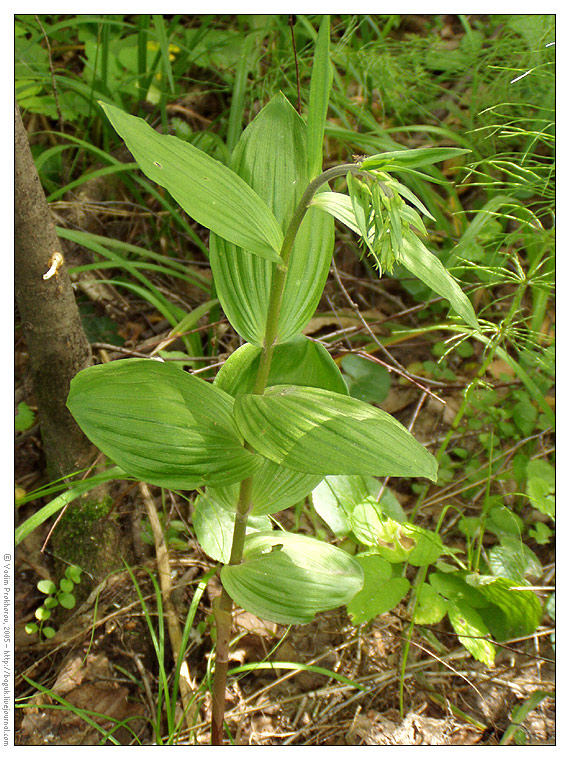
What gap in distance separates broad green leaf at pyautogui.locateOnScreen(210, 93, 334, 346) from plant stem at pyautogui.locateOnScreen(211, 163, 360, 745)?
56mm

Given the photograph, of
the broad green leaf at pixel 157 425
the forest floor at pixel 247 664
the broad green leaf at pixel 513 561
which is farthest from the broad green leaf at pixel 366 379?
the broad green leaf at pixel 157 425

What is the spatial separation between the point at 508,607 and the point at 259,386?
89 centimetres

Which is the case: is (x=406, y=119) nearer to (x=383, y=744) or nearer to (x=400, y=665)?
(x=400, y=665)

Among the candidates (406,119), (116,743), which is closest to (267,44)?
(406,119)

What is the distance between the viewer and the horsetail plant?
0.72 m

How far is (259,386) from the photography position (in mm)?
935

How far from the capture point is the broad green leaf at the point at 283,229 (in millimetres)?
963

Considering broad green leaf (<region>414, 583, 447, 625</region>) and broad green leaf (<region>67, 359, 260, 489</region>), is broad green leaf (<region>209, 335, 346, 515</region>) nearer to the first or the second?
broad green leaf (<region>67, 359, 260, 489</region>)

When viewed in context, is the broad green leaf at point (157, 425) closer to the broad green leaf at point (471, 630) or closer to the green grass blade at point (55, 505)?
the green grass blade at point (55, 505)

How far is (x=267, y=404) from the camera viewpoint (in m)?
0.86

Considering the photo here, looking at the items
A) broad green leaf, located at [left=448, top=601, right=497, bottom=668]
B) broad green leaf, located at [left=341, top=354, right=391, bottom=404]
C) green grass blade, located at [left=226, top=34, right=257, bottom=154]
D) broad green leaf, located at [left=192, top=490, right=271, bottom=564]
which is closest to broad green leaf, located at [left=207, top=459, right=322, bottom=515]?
broad green leaf, located at [left=192, top=490, right=271, bottom=564]

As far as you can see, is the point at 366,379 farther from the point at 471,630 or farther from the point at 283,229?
the point at 283,229

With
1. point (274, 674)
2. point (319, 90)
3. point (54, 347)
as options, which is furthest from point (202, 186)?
point (274, 674)

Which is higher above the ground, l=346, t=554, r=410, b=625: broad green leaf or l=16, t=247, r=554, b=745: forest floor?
l=346, t=554, r=410, b=625: broad green leaf
